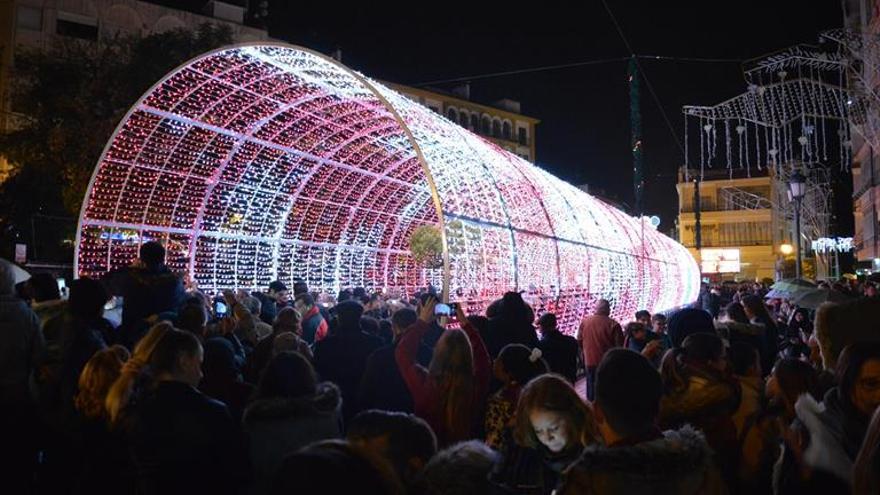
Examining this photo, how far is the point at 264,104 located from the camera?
1383 cm

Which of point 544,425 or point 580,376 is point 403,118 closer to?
point 544,425

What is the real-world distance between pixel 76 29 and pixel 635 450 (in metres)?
43.9

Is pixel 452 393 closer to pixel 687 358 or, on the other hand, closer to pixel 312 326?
pixel 687 358

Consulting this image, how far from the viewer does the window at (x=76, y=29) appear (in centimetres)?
3834

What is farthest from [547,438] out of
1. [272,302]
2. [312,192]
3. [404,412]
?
[312,192]

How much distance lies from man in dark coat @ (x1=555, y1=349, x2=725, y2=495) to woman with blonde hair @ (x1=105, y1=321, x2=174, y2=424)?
2780mm

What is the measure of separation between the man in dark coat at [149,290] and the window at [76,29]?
37.0 metres

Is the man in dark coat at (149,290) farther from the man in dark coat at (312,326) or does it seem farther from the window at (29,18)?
the window at (29,18)

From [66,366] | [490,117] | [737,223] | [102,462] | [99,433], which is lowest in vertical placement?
[102,462]

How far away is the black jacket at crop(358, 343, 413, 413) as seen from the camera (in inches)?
214

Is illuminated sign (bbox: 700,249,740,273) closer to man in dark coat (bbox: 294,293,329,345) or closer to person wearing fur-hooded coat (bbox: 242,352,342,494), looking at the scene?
man in dark coat (bbox: 294,293,329,345)

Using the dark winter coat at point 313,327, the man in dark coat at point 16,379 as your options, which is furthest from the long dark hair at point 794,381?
the dark winter coat at point 313,327

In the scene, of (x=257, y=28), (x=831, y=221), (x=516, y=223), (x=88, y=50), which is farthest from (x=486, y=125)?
(x=516, y=223)

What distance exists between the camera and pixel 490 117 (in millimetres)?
72125
